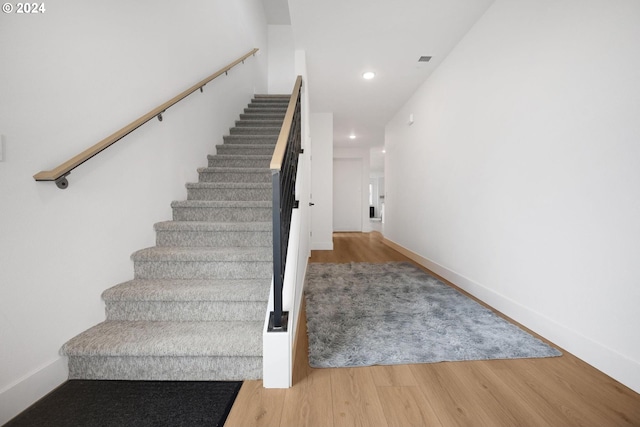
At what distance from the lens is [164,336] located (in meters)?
1.39

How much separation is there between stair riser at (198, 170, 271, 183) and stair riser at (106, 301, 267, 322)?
1.47 metres

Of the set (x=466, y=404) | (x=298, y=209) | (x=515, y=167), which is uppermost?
(x=515, y=167)

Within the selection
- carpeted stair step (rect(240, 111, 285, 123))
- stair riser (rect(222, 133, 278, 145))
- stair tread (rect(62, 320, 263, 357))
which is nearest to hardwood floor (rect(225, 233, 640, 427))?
stair tread (rect(62, 320, 263, 357))

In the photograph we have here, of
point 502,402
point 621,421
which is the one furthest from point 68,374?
point 621,421

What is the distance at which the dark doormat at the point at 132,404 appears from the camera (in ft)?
3.54

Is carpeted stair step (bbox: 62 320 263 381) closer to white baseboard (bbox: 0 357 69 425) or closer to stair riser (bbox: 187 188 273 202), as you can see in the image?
white baseboard (bbox: 0 357 69 425)

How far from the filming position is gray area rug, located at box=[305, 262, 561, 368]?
155 cm

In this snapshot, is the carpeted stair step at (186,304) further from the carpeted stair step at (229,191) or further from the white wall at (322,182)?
the white wall at (322,182)

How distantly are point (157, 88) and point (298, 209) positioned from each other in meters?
1.56

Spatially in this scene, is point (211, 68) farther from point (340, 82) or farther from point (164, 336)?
point (164, 336)

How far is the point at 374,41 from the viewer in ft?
9.33

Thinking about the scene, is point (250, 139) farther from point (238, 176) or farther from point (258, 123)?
point (238, 176)

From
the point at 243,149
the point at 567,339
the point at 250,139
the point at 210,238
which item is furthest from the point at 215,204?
the point at 567,339

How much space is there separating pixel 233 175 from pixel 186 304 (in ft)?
4.97
